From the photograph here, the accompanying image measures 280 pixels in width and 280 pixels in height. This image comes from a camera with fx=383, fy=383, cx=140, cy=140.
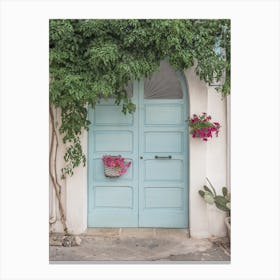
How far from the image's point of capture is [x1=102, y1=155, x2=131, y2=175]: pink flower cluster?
14.2 ft

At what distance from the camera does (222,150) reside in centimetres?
432

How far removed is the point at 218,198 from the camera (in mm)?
4078

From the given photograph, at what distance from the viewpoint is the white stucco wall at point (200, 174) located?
427cm

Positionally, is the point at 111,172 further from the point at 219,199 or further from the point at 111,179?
the point at 219,199

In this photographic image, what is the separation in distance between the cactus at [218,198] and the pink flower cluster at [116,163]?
0.90m

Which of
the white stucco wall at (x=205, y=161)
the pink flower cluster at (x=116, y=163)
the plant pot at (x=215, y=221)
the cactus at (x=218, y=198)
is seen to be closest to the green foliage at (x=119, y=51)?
the white stucco wall at (x=205, y=161)

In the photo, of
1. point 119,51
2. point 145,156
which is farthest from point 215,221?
point 119,51

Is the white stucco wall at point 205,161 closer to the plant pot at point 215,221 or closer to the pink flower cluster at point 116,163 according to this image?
the plant pot at point 215,221

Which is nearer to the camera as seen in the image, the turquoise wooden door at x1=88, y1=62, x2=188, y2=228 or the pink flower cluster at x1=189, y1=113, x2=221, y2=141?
the pink flower cluster at x1=189, y1=113, x2=221, y2=141

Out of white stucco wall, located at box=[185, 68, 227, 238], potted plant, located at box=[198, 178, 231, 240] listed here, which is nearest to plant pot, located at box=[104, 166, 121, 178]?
white stucco wall, located at box=[185, 68, 227, 238]

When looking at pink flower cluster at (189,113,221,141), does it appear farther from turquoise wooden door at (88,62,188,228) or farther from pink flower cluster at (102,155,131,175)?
pink flower cluster at (102,155,131,175)

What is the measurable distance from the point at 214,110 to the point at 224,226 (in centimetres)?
132

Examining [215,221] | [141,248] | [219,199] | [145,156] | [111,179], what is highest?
[145,156]

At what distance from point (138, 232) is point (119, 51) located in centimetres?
206
